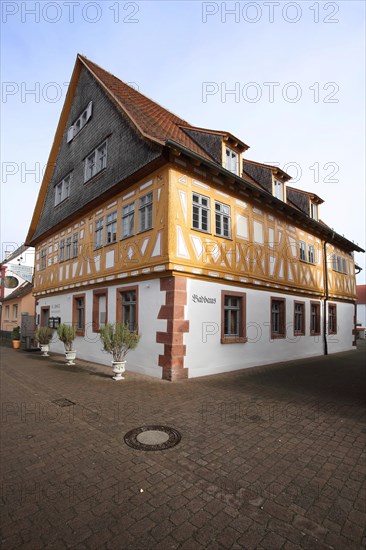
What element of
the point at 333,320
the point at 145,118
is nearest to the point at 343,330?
the point at 333,320

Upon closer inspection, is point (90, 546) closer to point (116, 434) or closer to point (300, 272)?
point (116, 434)

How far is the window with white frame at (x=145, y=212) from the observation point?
10789 millimetres

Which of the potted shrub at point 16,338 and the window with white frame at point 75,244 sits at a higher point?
the window with white frame at point 75,244

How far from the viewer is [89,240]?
573 inches

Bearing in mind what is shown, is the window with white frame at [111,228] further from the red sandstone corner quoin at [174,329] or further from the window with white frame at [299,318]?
the window with white frame at [299,318]

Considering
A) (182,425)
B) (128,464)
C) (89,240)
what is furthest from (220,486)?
(89,240)

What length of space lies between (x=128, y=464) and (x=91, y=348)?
33.4 feet

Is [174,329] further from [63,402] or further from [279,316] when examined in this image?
[279,316]

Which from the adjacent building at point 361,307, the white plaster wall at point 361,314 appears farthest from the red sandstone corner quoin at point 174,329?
the white plaster wall at point 361,314

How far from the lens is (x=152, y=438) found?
5004 mm

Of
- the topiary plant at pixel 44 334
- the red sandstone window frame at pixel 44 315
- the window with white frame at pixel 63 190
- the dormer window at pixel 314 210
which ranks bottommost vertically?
the topiary plant at pixel 44 334

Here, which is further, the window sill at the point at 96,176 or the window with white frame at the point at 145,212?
the window sill at the point at 96,176

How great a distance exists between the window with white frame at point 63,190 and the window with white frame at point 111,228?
212 inches

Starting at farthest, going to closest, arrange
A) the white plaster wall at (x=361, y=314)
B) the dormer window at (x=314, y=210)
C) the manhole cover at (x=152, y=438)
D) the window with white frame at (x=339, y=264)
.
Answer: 1. the white plaster wall at (x=361, y=314)
2. the window with white frame at (x=339, y=264)
3. the dormer window at (x=314, y=210)
4. the manhole cover at (x=152, y=438)
